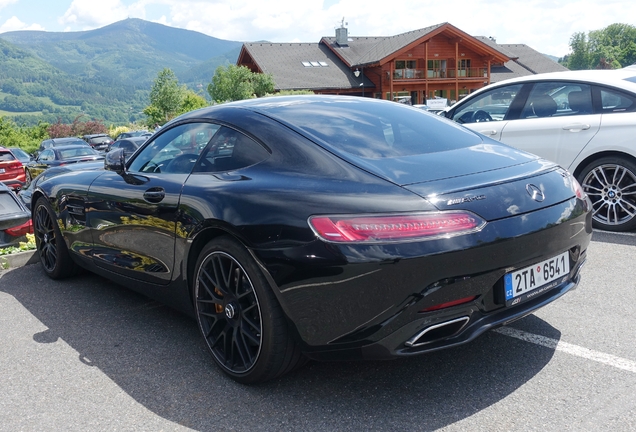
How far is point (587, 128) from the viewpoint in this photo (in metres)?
6.09

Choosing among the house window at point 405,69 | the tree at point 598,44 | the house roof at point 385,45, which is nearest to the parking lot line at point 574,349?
the house roof at point 385,45

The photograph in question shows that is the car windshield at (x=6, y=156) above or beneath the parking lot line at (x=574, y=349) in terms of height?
above

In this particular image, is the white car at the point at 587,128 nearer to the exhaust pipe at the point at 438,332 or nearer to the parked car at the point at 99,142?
the exhaust pipe at the point at 438,332

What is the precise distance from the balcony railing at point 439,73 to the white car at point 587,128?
4398cm

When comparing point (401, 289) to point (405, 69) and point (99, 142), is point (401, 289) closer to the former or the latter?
point (99, 142)

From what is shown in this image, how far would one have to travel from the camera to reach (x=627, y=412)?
2.64m

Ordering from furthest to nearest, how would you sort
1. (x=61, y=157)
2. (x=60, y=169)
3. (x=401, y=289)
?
(x=61, y=157) < (x=60, y=169) < (x=401, y=289)

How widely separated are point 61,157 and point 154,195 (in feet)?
51.3

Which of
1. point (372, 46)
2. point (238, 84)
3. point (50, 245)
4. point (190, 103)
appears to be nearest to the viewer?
point (50, 245)

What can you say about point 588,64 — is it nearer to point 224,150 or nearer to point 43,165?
point 43,165

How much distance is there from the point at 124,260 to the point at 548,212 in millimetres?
2683

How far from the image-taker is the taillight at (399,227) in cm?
259

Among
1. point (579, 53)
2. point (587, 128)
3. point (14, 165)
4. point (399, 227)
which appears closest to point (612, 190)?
point (587, 128)

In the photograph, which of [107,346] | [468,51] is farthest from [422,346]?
[468,51]
